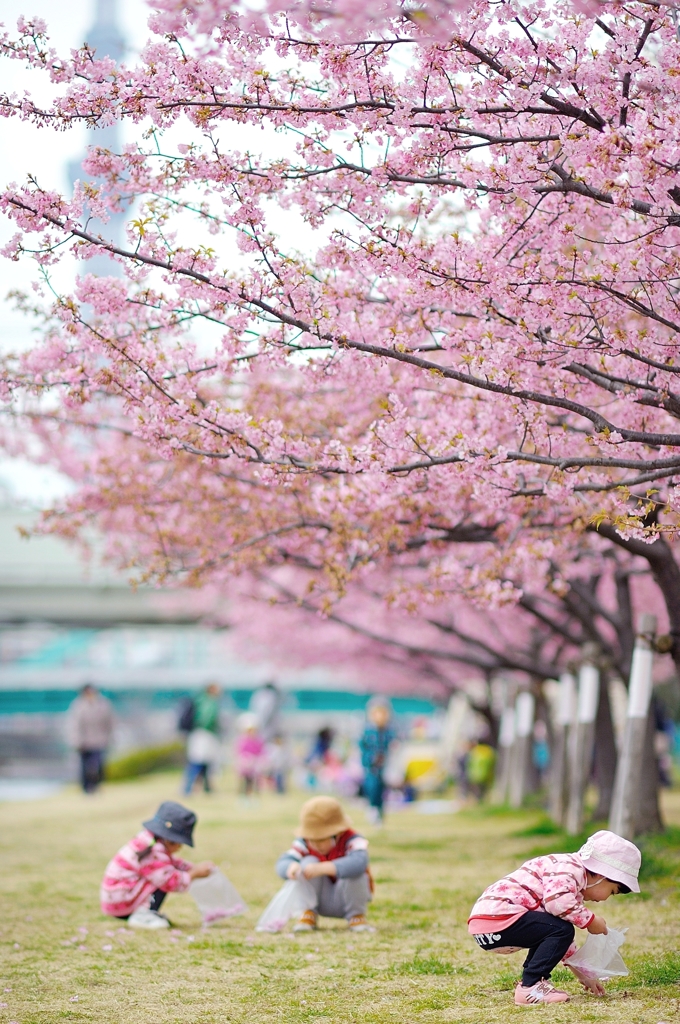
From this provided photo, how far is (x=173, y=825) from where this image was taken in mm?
7141

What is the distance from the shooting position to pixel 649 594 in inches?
642

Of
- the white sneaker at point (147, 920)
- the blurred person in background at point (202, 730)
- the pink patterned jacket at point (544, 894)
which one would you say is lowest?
the white sneaker at point (147, 920)

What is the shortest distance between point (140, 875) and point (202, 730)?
12.1 meters

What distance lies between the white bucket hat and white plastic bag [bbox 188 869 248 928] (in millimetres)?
3040

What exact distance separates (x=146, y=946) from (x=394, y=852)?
556 cm

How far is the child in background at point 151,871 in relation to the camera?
7168 mm

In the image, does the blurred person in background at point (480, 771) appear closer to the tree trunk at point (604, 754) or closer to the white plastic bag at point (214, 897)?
the tree trunk at point (604, 754)

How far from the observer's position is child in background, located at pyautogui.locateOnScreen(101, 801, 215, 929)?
23.5 feet

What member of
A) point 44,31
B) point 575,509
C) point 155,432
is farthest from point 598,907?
point 44,31

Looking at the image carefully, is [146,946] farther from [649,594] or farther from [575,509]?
[649,594]

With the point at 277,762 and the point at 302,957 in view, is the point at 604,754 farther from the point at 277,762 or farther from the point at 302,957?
the point at 277,762

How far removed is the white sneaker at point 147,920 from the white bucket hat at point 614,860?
10.4ft

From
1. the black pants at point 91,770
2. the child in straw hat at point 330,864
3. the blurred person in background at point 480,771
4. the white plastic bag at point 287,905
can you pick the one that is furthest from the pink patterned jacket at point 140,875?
the blurred person in background at point 480,771

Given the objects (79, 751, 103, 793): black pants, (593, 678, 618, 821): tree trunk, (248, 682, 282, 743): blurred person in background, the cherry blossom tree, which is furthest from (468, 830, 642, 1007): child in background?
(79, 751, 103, 793): black pants
